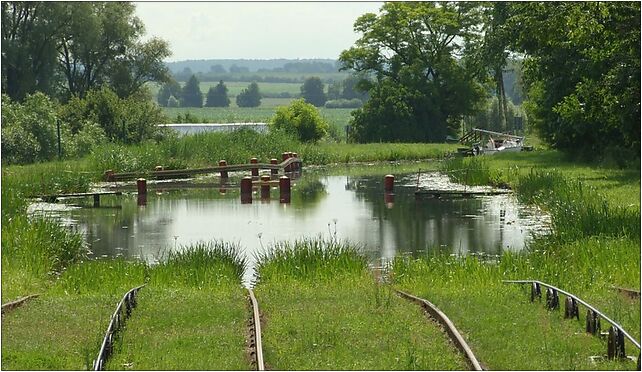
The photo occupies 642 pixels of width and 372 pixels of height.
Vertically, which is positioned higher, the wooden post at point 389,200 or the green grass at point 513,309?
the green grass at point 513,309

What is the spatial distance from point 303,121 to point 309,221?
1484 inches

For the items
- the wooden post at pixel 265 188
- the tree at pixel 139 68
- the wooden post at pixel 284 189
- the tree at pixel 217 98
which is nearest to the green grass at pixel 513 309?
the wooden post at pixel 284 189

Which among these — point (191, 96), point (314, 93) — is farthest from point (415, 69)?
point (314, 93)

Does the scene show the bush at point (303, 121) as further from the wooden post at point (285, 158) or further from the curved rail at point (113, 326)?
the curved rail at point (113, 326)

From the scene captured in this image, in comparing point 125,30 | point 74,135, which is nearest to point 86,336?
point 74,135

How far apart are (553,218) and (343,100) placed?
529ft

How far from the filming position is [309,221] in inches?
1353

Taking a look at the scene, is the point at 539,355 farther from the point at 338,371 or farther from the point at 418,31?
the point at 418,31

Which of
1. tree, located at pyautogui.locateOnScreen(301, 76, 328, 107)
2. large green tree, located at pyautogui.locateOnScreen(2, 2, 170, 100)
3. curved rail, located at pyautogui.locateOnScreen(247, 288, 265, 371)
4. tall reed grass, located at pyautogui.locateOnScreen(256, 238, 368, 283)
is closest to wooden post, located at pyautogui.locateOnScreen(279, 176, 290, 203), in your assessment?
tall reed grass, located at pyautogui.locateOnScreen(256, 238, 368, 283)

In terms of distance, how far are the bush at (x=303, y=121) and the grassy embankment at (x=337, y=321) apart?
48.7 meters

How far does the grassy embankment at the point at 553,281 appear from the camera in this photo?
558 inches

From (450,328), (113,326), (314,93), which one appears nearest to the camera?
(450,328)

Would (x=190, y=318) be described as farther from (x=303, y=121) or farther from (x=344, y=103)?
(x=344, y=103)

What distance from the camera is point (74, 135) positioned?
56469 millimetres
